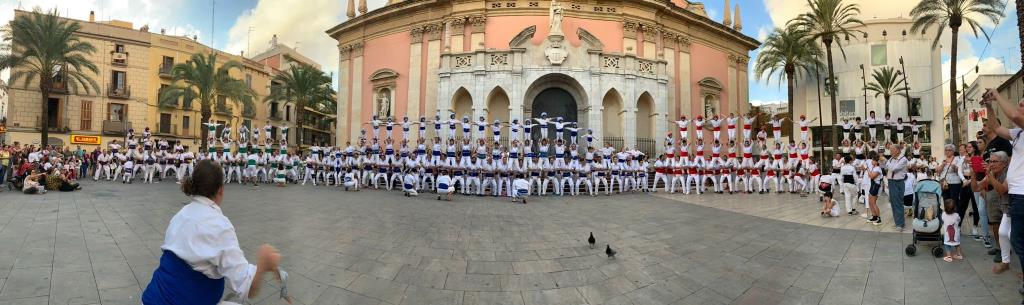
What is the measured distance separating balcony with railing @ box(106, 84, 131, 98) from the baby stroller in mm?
49948

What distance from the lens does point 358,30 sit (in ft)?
108

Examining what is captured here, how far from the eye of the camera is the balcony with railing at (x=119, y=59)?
38031 millimetres

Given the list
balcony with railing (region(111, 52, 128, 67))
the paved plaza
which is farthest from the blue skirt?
balcony with railing (region(111, 52, 128, 67))

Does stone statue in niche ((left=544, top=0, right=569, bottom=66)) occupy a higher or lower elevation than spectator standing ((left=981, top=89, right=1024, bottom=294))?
higher

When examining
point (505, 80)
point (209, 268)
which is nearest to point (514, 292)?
point (209, 268)

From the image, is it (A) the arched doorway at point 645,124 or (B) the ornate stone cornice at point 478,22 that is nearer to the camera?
(A) the arched doorway at point 645,124

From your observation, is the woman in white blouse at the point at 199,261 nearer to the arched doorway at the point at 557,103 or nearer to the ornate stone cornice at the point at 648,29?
the arched doorway at the point at 557,103

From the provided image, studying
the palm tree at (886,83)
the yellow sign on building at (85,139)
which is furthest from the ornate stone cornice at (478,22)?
the yellow sign on building at (85,139)

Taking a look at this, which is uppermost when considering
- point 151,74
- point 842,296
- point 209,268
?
point 151,74

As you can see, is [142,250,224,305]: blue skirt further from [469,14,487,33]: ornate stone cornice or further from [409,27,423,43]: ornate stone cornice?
[409,27,423,43]: ornate stone cornice

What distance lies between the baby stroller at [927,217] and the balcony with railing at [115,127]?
48646 millimetres

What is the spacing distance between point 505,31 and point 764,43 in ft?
Result: 65.7

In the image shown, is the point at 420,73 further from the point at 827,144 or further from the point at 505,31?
the point at 827,144

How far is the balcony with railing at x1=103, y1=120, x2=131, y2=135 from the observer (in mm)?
37625
